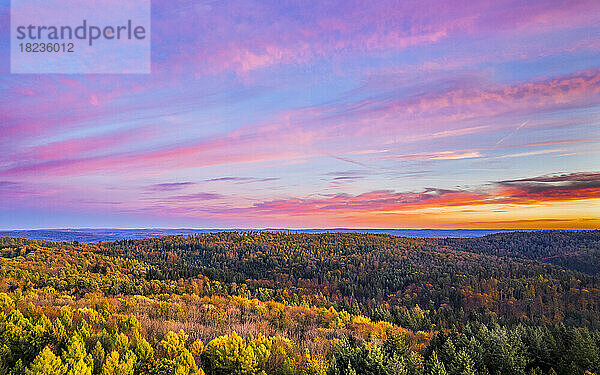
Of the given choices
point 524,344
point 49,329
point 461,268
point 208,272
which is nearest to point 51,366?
point 49,329

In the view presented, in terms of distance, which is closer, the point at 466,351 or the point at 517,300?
the point at 466,351

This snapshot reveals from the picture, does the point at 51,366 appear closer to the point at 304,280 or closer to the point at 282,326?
the point at 282,326

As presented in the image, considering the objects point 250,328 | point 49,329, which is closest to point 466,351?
point 250,328

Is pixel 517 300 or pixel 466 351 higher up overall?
pixel 466 351

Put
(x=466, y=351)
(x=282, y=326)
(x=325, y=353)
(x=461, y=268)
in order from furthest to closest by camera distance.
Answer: (x=461, y=268) < (x=282, y=326) < (x=325, y=353) < (x=466, y=351)

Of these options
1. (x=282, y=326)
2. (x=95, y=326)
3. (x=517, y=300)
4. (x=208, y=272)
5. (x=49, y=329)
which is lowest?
(x=517, y=300)

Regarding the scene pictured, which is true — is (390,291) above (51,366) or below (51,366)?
below

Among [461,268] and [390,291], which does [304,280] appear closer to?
[390,291]

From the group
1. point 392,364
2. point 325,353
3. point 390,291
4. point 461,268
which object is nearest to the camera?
point 392,364

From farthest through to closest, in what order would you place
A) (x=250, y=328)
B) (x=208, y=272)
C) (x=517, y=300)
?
(x=517, y=300)
(x=208, y=272)
(x=250, y=328)
